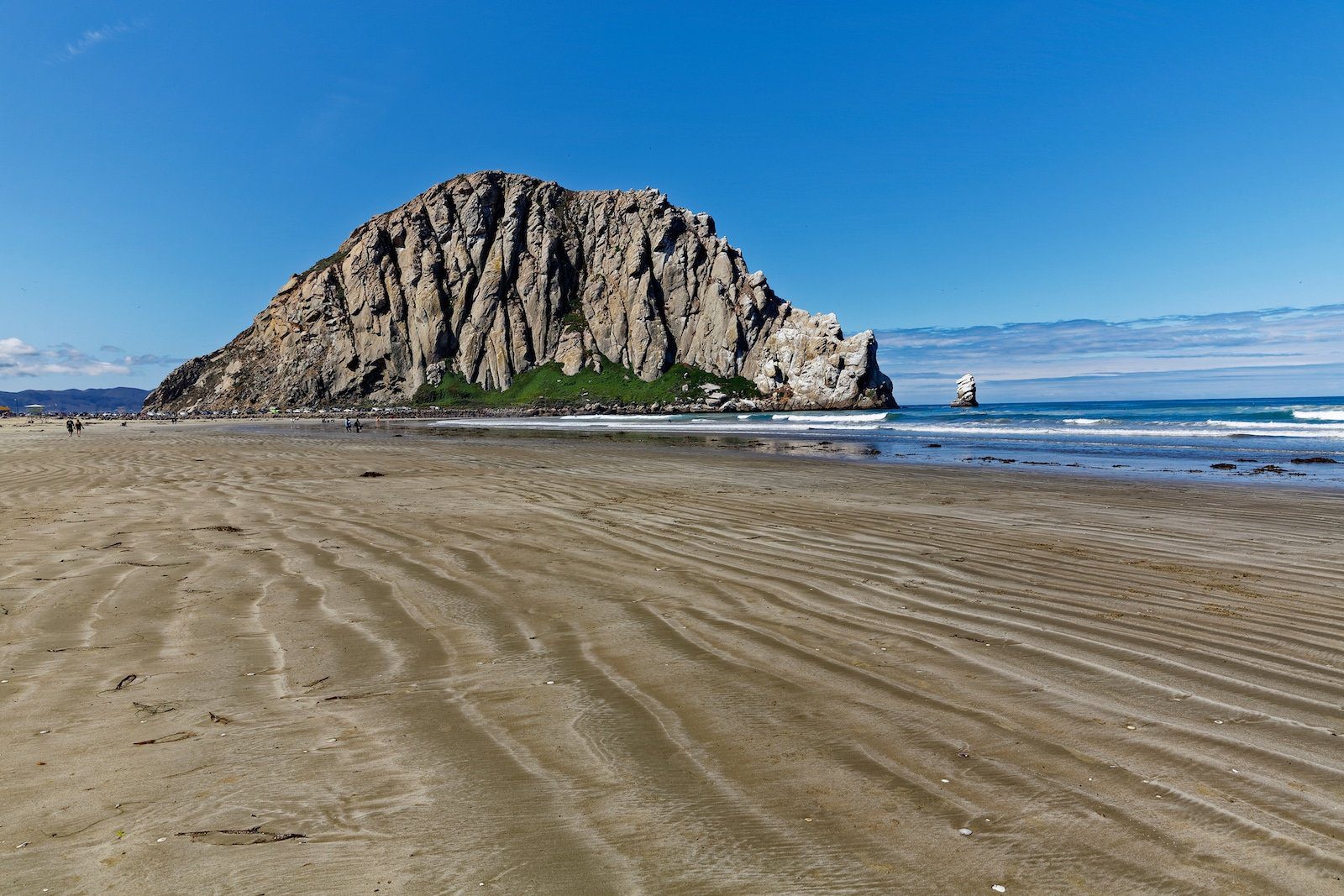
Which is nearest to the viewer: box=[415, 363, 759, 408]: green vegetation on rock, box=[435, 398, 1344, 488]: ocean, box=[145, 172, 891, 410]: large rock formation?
box=[435, 398, 1344, 488]: ocean

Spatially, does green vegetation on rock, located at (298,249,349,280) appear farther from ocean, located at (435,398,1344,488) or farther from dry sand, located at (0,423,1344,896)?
dry sand, located at (0,423,1344,896)

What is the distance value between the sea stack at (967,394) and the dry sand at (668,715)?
134189 mm

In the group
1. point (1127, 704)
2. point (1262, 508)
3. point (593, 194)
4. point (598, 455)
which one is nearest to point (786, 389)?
point (593, 194)

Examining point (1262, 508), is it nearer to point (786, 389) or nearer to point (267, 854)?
point (267, 854)

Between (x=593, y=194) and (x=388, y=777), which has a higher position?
(x=593, y=194)

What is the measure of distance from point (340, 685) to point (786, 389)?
12465 cm

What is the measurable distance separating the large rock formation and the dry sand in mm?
129694

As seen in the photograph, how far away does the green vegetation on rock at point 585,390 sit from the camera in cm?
13138

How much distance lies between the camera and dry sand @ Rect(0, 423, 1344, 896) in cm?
257

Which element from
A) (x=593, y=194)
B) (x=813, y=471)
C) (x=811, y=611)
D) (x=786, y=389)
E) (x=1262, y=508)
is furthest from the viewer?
(x=593, y=194)

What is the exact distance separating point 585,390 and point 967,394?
Answer: 7241 cm

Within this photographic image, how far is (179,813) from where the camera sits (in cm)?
283

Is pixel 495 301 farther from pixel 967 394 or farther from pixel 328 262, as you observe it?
pixel 967 394

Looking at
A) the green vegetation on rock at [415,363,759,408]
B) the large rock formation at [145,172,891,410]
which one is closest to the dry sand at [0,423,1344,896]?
the green vegetation on rock at [415,363,759,408]
